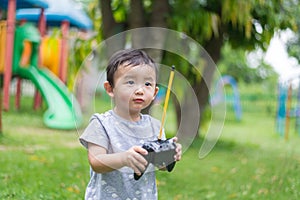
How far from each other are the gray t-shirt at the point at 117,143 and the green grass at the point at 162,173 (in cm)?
186

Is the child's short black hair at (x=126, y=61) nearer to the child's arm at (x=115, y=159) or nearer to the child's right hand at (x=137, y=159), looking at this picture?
the child's arm at (x=115, y=159)

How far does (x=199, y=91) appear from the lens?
9.11 meters

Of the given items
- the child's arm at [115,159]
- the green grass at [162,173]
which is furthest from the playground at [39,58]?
the child's arm at [115,159]

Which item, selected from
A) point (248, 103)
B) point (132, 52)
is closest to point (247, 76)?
point (248, 103)

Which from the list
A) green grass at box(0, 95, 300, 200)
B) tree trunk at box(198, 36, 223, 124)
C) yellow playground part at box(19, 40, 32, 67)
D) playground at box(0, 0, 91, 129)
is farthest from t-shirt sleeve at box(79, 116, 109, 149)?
yellow playground part at box(19, 40, 32, 67)

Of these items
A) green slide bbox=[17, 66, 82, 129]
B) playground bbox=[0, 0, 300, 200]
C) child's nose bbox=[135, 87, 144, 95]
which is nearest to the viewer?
child's nose bbox=[135, 87, 144, 95]

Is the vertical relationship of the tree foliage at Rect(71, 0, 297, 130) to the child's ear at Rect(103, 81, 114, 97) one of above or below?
above

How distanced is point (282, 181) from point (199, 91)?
3.83m

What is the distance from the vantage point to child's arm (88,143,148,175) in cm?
189

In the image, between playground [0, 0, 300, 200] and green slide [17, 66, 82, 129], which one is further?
green slide [17, 66, 82, 129]

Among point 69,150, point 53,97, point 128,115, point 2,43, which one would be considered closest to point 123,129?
point 128,115

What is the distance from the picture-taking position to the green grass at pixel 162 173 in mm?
4550

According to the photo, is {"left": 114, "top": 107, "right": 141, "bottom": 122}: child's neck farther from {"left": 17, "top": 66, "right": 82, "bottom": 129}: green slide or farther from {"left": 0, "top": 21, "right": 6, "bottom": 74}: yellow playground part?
{"left": 0, "top": 21, "right": 6, "bottom": 74}: yellow playground part

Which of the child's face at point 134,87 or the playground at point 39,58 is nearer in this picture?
the child's face at point 134,87
